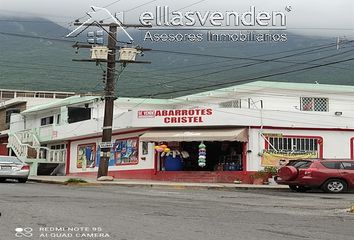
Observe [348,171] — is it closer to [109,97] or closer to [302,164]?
[302,164]

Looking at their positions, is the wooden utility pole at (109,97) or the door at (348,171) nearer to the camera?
the door at (348,171)

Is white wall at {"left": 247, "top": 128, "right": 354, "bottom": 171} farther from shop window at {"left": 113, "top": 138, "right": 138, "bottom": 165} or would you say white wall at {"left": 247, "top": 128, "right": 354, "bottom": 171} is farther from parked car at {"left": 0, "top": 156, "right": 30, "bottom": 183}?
parked car at {"left": 0, "top": 156, "right": 30, "bottom": 183}

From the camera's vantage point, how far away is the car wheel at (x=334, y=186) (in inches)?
923

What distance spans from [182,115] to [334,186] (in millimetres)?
10037

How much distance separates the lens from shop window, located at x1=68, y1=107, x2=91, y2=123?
4041 cm

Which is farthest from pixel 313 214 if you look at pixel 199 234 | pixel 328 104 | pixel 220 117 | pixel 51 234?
pixel 328 104

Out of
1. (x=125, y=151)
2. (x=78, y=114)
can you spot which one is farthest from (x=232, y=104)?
(x=78, y=114)

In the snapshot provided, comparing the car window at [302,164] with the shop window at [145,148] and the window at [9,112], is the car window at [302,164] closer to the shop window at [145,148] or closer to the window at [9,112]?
the shop window at [145,148]

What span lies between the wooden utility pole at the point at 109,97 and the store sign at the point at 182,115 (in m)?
3.03

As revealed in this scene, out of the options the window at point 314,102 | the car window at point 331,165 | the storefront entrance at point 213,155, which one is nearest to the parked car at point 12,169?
the storefront entrance at point 213,155

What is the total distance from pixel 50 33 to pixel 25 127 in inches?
1440

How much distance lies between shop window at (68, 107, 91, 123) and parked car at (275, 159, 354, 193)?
19767 mm

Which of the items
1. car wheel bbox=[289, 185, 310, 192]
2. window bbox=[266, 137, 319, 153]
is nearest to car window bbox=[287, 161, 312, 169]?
car wheel bbox=[289, 185, 310, 192]

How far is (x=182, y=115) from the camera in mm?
30891
